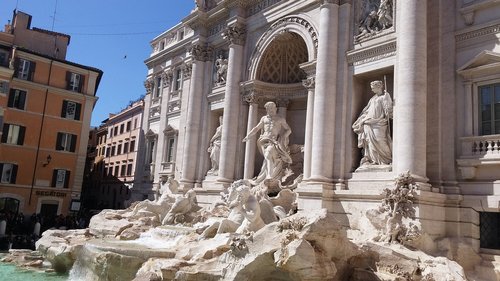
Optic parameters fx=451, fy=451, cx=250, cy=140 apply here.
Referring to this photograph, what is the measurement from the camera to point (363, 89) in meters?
17.0

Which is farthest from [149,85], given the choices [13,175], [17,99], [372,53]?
[372,53]

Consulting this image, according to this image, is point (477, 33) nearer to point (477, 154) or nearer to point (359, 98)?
point (477, 154)

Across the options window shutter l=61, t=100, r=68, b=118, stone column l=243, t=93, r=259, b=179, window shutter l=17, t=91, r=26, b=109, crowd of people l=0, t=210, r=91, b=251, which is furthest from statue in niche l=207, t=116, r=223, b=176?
window shutter l=17, t=91, r=26, b=109

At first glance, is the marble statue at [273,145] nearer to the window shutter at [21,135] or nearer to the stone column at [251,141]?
the stone column at [251,141]

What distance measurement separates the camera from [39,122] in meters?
32.2

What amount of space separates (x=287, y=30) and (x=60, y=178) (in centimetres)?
2156

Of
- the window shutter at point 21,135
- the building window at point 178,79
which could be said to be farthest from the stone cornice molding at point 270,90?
the window shutter at point 21,135

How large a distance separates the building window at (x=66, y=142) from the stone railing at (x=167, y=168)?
31.0 feet

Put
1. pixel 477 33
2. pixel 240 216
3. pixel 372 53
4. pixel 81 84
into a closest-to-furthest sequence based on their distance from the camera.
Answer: pixel 240 216 < pixel 477 33 < pixel 372 53 < pixel 81 84

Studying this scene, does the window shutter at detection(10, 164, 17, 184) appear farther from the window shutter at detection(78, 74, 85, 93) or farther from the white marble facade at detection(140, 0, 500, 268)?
the white marble facade at detection(140, 0, 500, 268)

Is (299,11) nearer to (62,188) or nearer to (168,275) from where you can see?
(168,275)

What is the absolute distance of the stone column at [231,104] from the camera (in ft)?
71.8

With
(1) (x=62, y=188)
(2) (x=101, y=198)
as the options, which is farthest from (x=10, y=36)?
(2) (x=101, y=198)

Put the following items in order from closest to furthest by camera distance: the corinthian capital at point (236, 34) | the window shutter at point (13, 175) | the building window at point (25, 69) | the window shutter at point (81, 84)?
the corinthian capital at point (236, 34)
the window shutter at point (13, 175)
the building window at point (25, 69)
the window shutter at point (81, 84)
